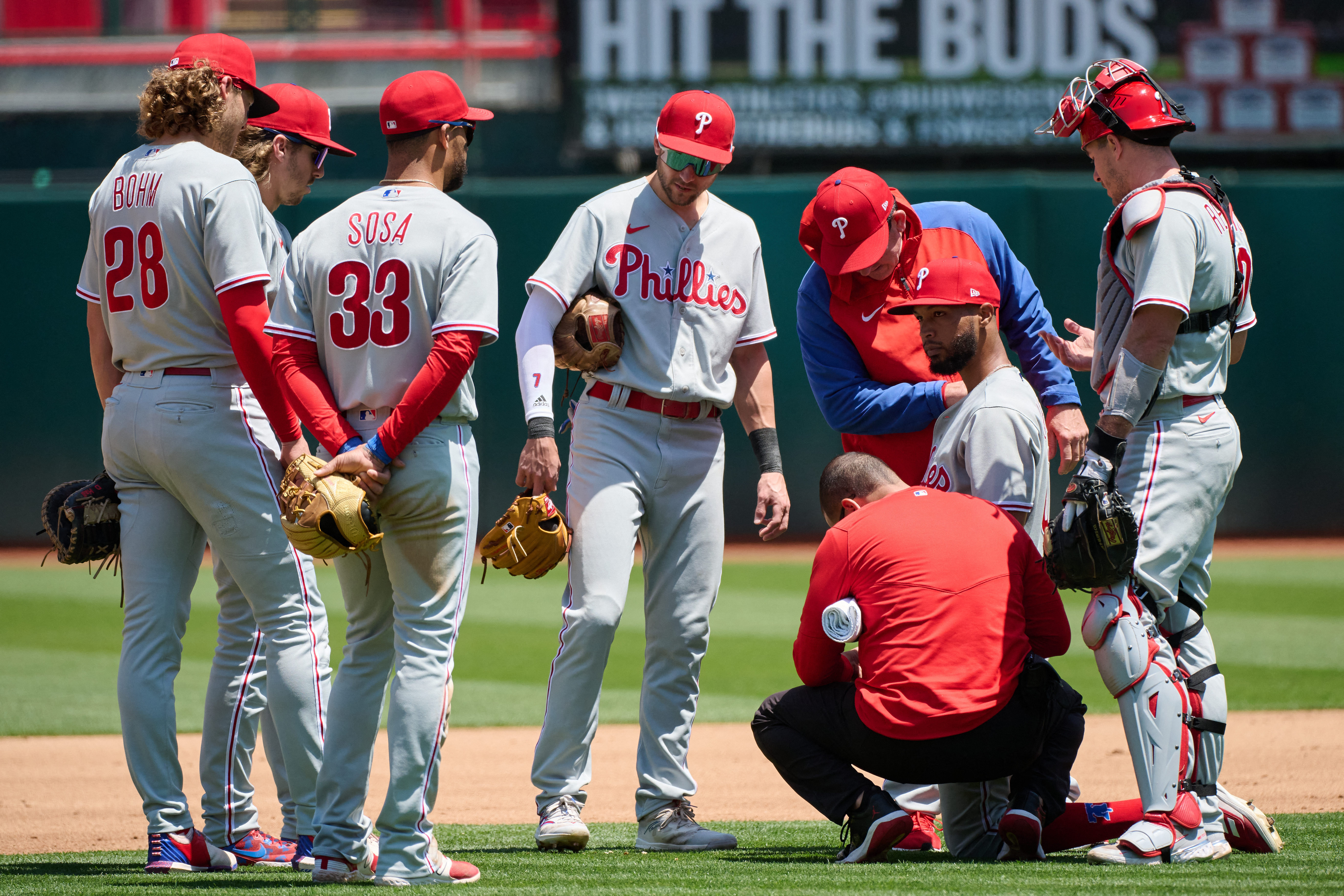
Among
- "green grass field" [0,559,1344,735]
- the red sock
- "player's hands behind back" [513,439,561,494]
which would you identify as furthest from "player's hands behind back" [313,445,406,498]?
"green grass field" [0,559,1344,735]

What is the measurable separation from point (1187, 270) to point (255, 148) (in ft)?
8.22

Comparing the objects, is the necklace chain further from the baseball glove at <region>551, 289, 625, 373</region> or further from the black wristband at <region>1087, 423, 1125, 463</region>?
the black wristband at <region>1087, 423, 1125, 463</region>

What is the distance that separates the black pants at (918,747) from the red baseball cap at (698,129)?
1.45m

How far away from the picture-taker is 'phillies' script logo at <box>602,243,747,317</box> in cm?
396

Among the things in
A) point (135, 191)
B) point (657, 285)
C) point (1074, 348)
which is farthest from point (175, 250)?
point (1074, 348)

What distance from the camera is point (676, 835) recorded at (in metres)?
3.81

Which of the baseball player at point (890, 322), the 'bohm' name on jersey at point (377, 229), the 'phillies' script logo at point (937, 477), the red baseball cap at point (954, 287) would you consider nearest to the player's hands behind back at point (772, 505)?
the baseball player at point (890, 322)

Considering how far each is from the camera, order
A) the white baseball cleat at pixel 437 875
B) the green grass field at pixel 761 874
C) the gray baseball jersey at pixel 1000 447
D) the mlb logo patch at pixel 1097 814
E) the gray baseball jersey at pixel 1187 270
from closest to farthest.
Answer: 1. the green grass field at pixel 761 874
2. the white baseball cleat at pixel 437 875
3. the gray baseball jersey at pixel 1187 270
4. the mlb logo patch at pixel 1097 814
5. the gray baseball jersey at pixel 1000 447

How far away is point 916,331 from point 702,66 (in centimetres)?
853

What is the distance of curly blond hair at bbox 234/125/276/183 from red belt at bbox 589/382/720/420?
1145 mm

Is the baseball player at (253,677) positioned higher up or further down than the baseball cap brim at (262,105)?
further down

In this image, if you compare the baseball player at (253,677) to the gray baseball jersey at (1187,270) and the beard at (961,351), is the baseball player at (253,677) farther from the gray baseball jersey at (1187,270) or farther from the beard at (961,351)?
the gray baseball jersey at (1187,270)

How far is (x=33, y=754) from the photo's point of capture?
562cm

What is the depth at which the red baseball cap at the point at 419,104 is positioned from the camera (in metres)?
3.32
